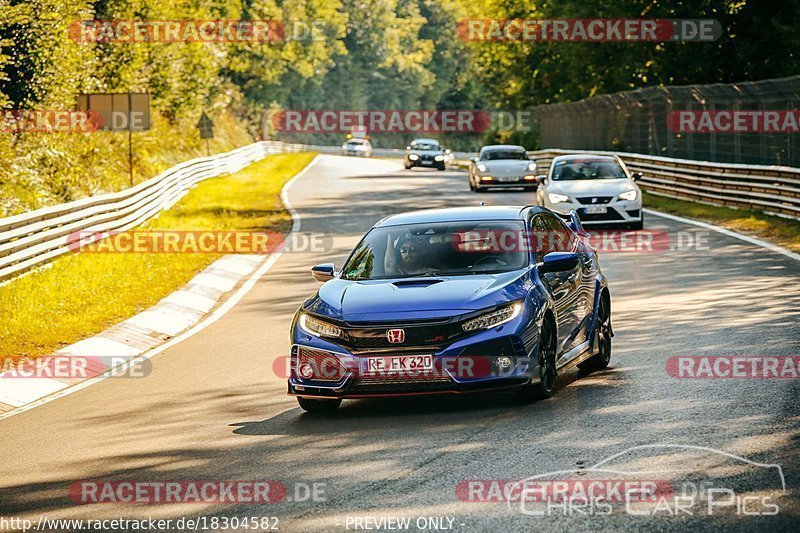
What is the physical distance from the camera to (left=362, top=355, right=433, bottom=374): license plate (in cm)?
947

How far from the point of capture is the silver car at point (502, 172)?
3966cm

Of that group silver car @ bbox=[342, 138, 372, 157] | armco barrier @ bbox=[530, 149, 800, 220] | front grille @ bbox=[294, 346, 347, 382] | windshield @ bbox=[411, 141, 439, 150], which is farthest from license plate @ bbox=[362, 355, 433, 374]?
silver car @ bbox=[342, 138, 372, 157]

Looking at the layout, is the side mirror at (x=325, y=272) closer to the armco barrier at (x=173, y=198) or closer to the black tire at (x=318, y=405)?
the black tire at (x=318, y=405)

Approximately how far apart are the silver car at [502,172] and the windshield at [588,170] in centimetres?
1066

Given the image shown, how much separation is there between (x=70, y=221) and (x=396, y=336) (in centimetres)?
1331

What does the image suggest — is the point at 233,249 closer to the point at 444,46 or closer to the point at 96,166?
the point at 96,166

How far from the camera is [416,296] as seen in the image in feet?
32.2

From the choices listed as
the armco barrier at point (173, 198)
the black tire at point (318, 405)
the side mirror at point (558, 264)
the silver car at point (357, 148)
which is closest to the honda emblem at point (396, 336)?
the black tire at point (318, 405)

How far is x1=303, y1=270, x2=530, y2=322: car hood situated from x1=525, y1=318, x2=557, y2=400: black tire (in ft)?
1.17

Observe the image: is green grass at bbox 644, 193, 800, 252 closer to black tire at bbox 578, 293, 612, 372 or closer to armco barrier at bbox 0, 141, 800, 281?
armco barrier at bbox 0, 141, 800, 281

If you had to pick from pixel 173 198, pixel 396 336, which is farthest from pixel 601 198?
pixel 396 336

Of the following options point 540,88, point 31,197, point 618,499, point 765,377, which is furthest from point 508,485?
point 540,88

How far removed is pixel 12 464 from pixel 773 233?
17.8 m

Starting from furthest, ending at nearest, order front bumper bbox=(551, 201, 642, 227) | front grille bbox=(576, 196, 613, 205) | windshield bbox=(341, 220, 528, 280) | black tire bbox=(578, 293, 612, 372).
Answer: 1. front grille bbox=(576, 196, 613, 205)
2. front bumper bbox=(551, 201, 642, 227)
3. black tire bbox=(578, 293, 612, 372)
4. windshield bbox=(341, 220, 528, 280)
